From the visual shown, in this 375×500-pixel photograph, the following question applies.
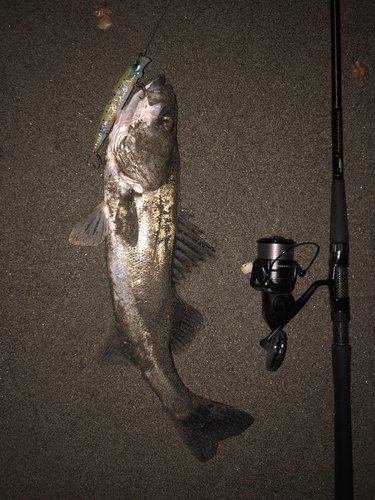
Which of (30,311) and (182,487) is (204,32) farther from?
(182,487)

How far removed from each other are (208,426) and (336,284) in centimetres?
104

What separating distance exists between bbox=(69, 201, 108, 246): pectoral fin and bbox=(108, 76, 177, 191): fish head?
0.75 ft

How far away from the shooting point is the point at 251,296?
2018 millimetres

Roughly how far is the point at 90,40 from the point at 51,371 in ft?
6.48

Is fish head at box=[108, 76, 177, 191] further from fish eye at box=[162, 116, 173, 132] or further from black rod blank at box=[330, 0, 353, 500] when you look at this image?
black rod blank at box=[330, 0, 353, 500]

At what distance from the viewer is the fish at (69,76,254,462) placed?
1591 millimetres

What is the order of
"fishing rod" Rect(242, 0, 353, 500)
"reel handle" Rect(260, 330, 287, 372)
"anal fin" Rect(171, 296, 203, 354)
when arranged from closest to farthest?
"reel handle" Rect(260, 330, 287, 372), "fishing rod" Rect(242, 0, 353, 500), "anal fin" Rect(171, 296, 203, 354)

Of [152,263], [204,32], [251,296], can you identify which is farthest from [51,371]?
[204,32]

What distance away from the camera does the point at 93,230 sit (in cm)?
167

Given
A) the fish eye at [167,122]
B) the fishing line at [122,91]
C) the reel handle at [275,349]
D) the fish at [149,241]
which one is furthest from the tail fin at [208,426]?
the fishing line at [122,91]

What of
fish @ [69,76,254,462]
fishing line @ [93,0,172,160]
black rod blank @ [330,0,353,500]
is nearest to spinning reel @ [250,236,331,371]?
black rod blank @ [330,0,353,500]

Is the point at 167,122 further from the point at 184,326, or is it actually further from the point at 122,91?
the point at 184,326

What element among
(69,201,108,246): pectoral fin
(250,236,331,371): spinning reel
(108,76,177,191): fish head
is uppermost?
(108,76,177,191): fish head

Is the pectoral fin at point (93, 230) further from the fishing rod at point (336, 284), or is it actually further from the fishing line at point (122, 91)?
the fishing rod at point (336, 284)
